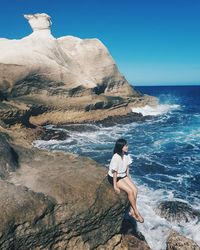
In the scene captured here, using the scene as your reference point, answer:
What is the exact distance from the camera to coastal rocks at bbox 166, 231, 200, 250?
10590 millimetres

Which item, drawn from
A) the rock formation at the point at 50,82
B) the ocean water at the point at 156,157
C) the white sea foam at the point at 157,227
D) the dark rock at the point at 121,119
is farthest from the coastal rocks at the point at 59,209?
the dark rock at the point at 121,119

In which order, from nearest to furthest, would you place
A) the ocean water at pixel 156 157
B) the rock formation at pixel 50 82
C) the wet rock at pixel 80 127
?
the ocean water at pixel 156 157 < the wet rock at pixel 80 127 < the rock formation at pixel 50 82

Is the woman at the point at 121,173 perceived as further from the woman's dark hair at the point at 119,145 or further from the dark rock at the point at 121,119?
the dark rock at the point at 121,119

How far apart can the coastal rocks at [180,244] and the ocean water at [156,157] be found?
708mm

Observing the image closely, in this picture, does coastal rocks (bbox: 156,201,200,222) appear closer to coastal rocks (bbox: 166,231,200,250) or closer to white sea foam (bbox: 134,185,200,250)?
white sea foam (bbox: 134,185,200,250)

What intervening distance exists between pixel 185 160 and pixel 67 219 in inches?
617

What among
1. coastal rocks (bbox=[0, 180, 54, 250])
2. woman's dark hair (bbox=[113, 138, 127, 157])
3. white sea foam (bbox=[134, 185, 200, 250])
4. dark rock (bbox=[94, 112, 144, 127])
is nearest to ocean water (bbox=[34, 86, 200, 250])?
white sea foam (bbox=[134, 185, 200, 250])

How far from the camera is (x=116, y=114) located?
43.1 m

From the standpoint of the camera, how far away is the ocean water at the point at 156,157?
43.3ft

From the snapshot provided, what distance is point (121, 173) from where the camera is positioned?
403 inches

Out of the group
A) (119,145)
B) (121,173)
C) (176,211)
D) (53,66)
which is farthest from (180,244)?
(53,66)

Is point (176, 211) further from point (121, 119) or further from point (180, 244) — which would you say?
A: point (121, 119)

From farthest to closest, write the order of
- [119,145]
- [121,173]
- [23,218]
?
[121,173]
[119,145]
[23,218]

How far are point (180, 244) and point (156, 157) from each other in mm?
13182
